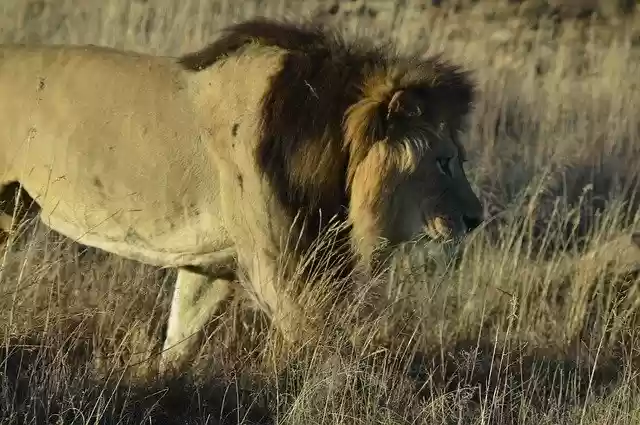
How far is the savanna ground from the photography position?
3922 millimetres

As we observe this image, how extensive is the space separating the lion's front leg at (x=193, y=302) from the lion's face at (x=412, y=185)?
34.7 inches

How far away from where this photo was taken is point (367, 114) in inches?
169

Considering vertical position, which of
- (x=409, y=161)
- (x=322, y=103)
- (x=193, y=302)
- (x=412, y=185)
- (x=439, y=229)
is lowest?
(x=193, y=302)

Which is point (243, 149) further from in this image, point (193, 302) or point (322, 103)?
point (193, 302)

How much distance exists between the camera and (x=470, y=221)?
15.1 ft

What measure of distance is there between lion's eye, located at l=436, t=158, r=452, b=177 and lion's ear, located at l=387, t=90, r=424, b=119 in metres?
0.26

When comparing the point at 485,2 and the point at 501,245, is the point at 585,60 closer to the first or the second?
the point at 485,2

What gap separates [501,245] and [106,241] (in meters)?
2.71

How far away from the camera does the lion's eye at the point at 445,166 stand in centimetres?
452

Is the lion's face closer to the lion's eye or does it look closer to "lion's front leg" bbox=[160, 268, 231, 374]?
the lion's eye

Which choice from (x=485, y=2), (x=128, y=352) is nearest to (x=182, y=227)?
(x=128, y=352)

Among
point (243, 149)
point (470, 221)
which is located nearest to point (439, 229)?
point (470, 221)

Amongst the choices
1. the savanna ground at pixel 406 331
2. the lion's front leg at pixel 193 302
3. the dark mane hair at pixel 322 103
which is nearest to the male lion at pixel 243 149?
the dark mane hair at pixel 322 103

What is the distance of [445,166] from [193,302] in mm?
1370
